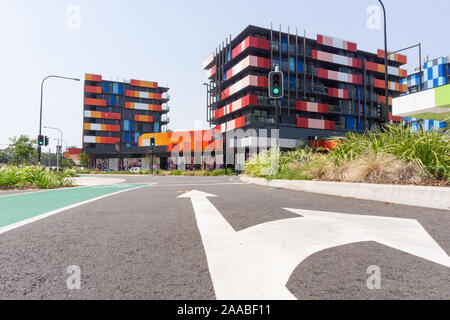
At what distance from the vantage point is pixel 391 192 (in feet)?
19.8

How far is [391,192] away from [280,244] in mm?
4468

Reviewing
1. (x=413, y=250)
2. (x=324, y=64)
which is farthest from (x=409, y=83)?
(x=413, y=250)

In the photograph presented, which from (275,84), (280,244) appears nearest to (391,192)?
(280,244)

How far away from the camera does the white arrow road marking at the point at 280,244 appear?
1.85 m

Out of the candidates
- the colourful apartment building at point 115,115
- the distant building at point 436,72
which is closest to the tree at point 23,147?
the colourful apartment building at point 115,115

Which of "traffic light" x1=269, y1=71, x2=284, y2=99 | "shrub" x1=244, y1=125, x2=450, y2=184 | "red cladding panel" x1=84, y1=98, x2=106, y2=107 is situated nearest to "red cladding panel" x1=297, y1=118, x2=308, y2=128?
"traffic light" x1=269, y1=71, x2=284, y2=99

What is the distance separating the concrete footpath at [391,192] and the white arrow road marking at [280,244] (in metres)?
1.72

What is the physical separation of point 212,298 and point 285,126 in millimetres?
40431

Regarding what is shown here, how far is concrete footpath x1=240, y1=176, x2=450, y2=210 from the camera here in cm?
513

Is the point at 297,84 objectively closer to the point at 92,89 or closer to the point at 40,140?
the point at 40,140

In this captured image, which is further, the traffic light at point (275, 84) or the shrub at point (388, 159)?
the traffic light at point (275, 84)

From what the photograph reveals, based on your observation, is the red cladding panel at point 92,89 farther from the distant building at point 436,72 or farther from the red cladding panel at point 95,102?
the distant building at point 436,72
